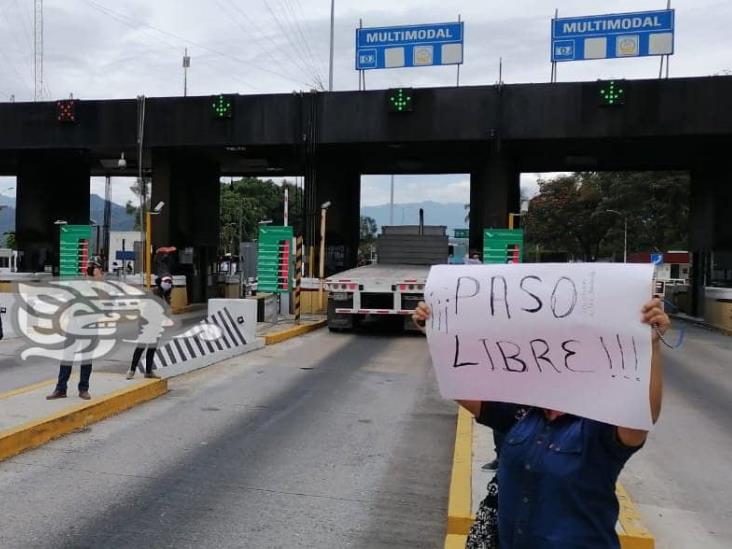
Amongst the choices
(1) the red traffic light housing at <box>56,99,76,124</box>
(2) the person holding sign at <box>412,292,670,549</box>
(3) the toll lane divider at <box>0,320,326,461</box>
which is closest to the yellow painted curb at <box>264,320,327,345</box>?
(3) the toll lane divider at <box>0,320,326,461</box>

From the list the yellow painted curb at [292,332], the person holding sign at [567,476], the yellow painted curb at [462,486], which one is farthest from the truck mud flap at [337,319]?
the person holding sign at [567,476]

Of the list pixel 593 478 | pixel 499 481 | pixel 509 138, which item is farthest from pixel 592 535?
pixel 509 138

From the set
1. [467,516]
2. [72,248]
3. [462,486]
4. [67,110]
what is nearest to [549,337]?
[467,516]

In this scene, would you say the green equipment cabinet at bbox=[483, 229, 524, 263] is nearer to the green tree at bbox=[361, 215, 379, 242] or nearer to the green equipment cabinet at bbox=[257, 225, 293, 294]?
the green equipment cabinet at bbox=[257, 225, 293, 294]

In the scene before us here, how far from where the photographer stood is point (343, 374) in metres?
11.4

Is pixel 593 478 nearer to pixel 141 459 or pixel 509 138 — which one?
pixel 141 459

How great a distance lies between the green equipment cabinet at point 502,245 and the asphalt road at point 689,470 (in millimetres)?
8465

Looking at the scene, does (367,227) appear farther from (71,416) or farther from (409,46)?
(71,416)

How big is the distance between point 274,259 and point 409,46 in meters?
9.91

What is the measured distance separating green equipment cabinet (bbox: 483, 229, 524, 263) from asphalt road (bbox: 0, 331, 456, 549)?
1039cm

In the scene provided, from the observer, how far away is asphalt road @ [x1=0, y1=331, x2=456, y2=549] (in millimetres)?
4664

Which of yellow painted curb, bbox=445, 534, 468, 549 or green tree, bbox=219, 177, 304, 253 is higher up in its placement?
green tree, bbox=219, 177, 304, 253

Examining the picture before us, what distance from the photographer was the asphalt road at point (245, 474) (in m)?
4.66

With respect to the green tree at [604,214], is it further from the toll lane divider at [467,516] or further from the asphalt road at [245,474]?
the toll lane divider at [467,516]
